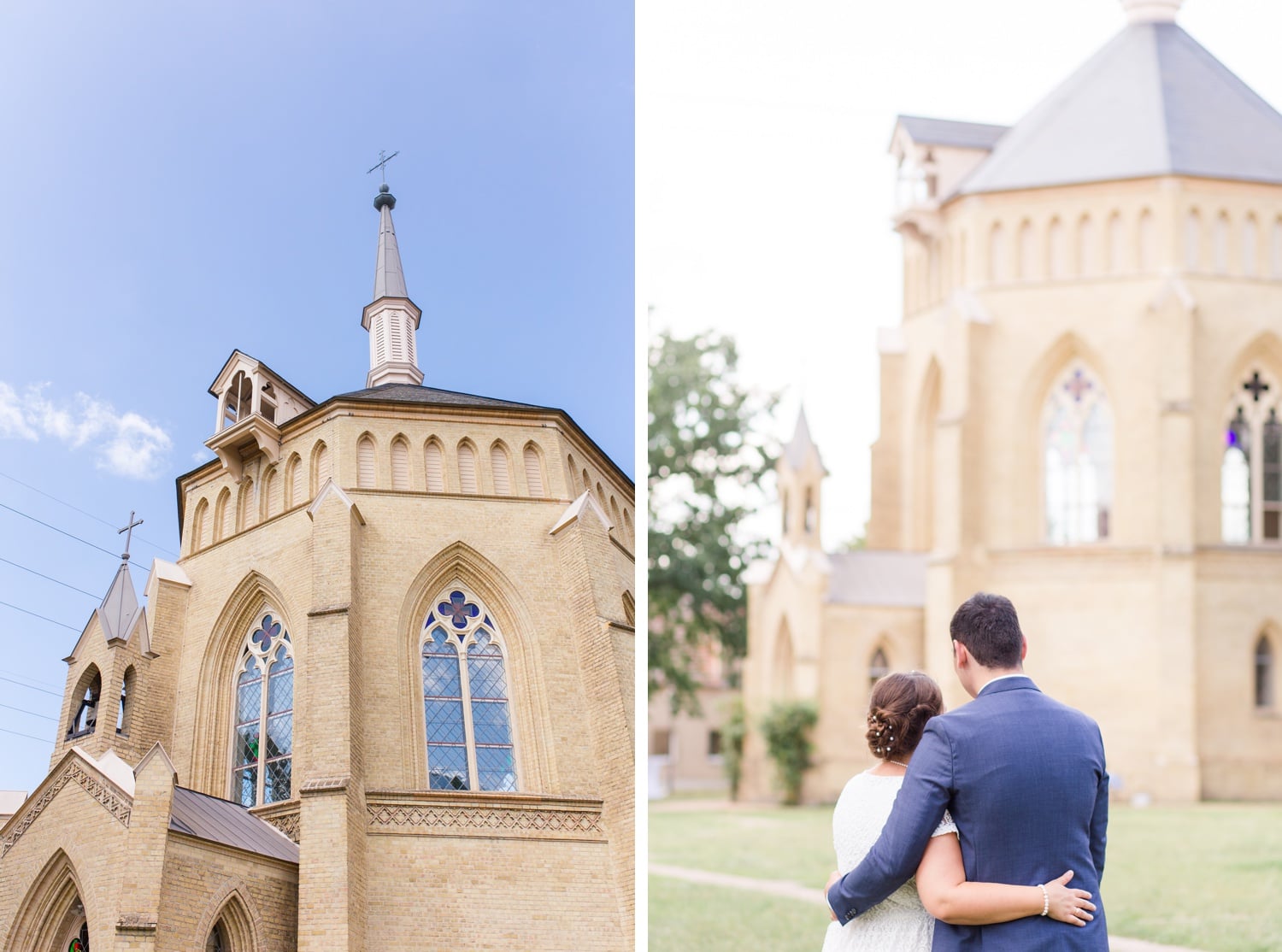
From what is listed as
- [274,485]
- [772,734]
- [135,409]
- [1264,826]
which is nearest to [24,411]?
[135,409]

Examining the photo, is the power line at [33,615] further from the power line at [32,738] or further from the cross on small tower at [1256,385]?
the cross on small tower at [1256,385]

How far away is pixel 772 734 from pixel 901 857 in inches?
847

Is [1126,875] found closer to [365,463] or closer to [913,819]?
[365,463]

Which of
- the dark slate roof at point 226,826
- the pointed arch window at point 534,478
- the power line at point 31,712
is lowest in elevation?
the dark slate roof at point 226,826

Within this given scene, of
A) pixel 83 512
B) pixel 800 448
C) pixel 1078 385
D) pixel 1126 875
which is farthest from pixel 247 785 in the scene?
pixel 800 448

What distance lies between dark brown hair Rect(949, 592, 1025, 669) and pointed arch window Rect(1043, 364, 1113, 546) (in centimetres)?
2107

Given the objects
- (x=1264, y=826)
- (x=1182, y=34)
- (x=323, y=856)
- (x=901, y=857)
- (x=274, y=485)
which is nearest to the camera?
(x=901, y=857)

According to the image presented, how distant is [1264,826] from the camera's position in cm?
1805

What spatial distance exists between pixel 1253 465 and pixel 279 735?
21.6 meters

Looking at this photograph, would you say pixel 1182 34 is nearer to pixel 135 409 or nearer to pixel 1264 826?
pixel 1264 826

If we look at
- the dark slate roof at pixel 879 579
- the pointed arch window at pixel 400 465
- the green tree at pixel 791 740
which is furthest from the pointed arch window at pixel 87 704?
the dark slate roof at pixel 879 579

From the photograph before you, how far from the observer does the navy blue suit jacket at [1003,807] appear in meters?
2.89

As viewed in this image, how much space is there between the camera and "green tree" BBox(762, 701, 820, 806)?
23.9 m

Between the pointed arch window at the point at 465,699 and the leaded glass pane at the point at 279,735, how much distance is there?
43cm
